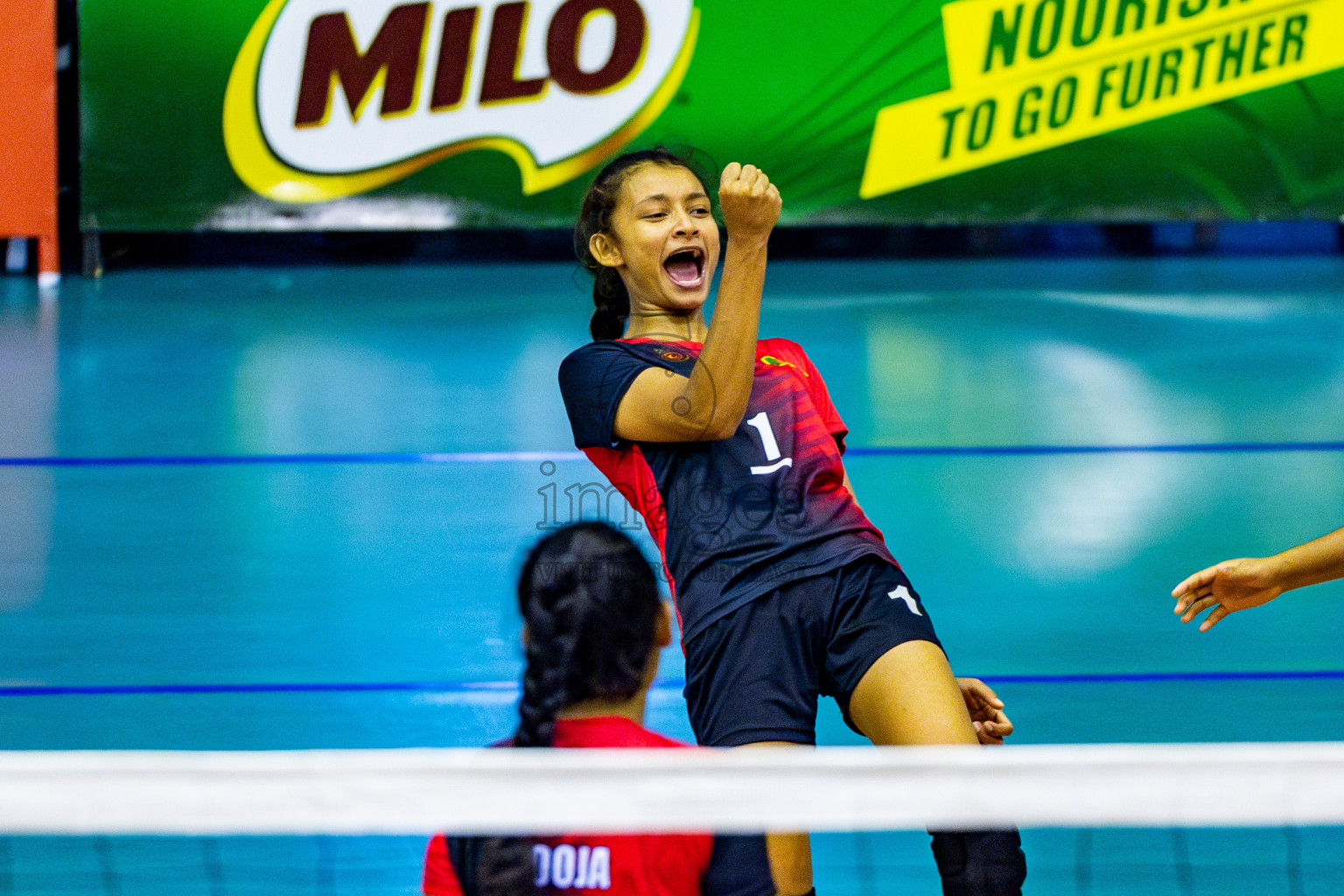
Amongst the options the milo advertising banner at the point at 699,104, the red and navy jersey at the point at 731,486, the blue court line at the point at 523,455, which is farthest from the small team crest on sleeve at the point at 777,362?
the milo advertising banner at the point at 699,104

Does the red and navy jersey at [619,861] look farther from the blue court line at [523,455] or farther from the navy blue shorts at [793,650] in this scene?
the blue court line at [523,455]

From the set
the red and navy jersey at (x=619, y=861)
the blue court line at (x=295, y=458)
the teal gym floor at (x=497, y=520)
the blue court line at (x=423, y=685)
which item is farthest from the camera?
the blue court line at (x=295, y=458)

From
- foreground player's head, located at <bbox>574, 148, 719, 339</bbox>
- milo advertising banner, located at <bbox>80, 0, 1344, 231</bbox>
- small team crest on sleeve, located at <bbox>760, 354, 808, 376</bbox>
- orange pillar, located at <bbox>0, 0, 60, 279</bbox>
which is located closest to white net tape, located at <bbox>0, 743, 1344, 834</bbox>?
small team crest on sleeve, located at <bbox>760, 354, 808, 376</bbox>

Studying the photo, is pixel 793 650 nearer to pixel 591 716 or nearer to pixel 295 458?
pixel 591 716

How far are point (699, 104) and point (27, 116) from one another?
15.1ft

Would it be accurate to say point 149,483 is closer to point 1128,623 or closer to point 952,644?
point 952,644

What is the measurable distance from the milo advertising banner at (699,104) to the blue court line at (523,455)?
15.4 ft

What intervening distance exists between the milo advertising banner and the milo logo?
0.01 m

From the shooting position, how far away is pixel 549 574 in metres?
1.89

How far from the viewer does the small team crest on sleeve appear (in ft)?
8.59

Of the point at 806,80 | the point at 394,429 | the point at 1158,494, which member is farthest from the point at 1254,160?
the point at 394,429

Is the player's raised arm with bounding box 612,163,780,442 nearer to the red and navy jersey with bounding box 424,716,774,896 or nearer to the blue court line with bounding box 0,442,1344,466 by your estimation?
the red and navy jersey with bounding box 424,716,774,896

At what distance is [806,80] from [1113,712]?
24.5 ft

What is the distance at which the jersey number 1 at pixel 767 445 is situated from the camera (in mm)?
2434
